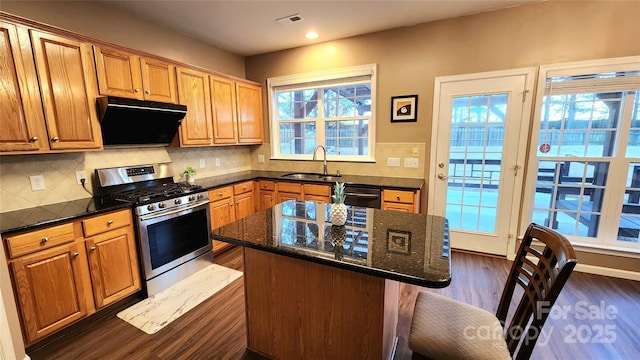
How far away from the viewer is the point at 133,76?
250 centimetres

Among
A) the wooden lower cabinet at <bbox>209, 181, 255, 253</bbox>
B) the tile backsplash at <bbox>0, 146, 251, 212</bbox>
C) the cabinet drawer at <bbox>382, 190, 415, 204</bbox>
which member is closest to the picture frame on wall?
the cabinet drawer at <bbox>382, 190, 415, 204</bbox>

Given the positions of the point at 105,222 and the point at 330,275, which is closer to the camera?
the point at 330,275

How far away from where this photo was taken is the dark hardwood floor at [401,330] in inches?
71.2

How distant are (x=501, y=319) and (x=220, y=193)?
2.84m

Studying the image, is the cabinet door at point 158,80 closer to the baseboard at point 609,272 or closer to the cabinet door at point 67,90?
the cabinet door at point 67,90

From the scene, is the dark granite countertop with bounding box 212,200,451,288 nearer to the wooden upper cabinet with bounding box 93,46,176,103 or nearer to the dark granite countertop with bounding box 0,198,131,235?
the dark granite countertop with bounding box 0,198,131,235

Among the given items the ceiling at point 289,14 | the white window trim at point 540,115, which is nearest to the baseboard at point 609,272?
the white window trim at point 540,115

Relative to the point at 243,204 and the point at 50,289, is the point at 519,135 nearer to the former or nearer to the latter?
the point at 243,204

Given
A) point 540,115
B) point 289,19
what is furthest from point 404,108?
point 289,19

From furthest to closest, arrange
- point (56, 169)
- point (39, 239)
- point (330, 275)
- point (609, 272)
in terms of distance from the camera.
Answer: point (609, 272) → point (56, 169) → point (39, 239) → point (330, 275)

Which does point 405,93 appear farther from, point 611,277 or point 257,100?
point 611,277

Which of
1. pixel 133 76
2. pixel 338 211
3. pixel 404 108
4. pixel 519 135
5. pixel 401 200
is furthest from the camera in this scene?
pixel 404 108

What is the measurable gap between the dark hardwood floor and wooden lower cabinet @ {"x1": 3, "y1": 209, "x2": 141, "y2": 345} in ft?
0.57

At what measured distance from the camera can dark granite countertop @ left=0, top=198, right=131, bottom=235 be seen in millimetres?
1729
